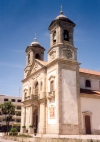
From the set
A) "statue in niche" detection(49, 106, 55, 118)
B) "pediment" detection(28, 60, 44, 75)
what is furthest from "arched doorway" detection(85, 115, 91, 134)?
"pediment" detection(28, 60, 44, 75)

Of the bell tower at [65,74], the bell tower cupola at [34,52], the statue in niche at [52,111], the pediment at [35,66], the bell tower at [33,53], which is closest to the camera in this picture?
the bell tower at [65,74]

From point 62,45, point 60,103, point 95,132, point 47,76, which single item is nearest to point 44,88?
point 47,76

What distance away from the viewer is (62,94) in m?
29.0

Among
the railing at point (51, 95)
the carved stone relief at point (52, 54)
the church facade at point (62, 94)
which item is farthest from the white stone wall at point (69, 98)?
the carved stone relief at point (52, 54)

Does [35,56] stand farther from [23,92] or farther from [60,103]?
[60,103]

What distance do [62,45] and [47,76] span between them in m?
6.09

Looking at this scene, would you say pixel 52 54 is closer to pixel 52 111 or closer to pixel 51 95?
pixel 51 95

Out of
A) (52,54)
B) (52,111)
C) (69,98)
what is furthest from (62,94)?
(52,54)

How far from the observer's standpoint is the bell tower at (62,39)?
32031 mm

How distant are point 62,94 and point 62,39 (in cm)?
996

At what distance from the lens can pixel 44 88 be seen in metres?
33.2

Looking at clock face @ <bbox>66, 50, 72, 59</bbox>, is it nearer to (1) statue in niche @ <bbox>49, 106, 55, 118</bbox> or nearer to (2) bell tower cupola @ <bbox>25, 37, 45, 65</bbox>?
(1) statue in niche @ <bbox>49, 106, 55, 118</bbox>

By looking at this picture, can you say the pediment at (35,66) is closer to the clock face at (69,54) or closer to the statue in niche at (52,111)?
the clock face at (69,54)

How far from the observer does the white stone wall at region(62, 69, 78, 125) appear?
28.3 meters
